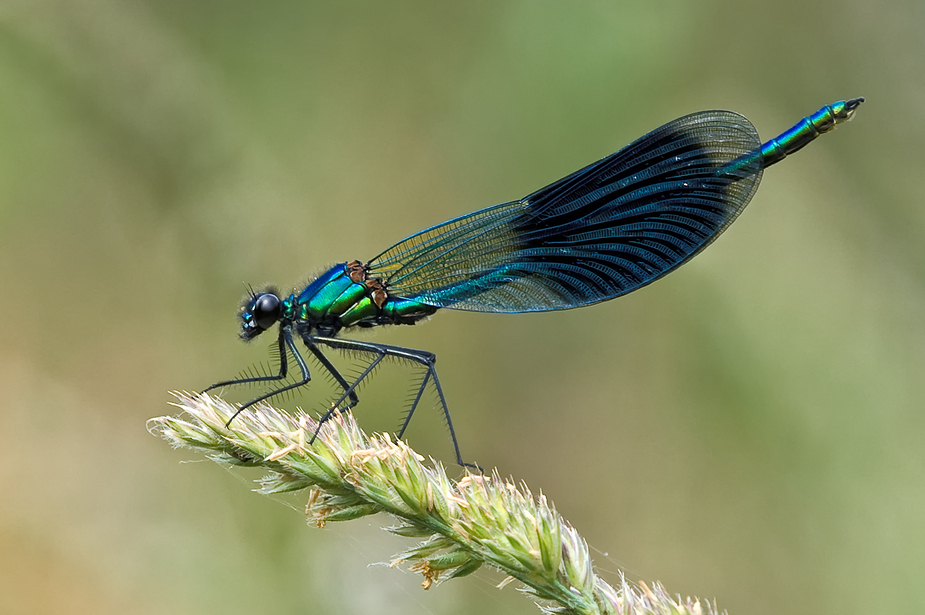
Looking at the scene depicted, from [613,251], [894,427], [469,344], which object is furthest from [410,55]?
[894,427]

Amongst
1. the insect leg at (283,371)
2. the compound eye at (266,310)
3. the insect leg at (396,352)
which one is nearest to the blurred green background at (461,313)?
the compound eye at (266,310)

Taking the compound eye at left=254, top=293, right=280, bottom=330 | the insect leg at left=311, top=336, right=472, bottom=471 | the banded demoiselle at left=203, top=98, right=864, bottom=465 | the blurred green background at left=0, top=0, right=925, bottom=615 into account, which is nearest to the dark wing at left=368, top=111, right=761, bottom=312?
the banded demoiselle at left=203, top=98, right=864, bottom=465

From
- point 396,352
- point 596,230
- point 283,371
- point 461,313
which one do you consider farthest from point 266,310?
point 461,313

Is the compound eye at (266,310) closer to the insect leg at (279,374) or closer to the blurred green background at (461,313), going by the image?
the insect leg at (279,374)

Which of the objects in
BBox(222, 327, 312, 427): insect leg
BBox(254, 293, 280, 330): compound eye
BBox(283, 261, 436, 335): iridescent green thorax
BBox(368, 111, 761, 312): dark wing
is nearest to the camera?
BBox(222, 327, 312, 427): insect leg

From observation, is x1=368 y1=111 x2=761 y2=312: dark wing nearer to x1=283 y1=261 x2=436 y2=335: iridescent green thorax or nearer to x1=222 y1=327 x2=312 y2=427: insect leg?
x1=283 y1=261 x2=436 y2=335: iridescent green thorax
